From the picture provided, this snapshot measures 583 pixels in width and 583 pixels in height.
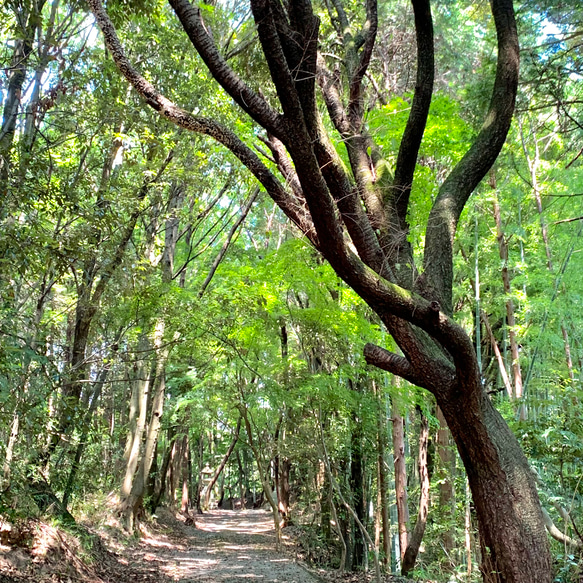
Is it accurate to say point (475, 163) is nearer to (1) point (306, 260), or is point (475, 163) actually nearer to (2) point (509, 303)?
(1) point (306, 260)

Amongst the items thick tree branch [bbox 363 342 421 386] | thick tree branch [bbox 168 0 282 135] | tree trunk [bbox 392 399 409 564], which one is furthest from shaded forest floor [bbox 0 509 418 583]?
thick tree branch [bbox 168 0 282 135]

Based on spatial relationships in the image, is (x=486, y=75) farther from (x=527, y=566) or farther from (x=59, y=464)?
(x=59, y=464)

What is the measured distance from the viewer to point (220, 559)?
1045 centimetres

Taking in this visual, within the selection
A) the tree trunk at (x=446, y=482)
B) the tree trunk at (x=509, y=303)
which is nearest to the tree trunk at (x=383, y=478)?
the tree trunk at (x=446, y=482)

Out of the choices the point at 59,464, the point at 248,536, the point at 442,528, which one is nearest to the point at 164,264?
the point at 59,464

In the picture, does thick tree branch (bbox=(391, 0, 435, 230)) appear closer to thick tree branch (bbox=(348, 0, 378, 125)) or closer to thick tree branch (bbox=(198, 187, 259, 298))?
thick tree branch (bbox=(348, 0, 378, 125))

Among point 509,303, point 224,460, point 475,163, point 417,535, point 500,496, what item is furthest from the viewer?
point 224,460

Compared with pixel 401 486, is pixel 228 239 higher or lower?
higher

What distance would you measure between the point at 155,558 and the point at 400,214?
8.33 meters

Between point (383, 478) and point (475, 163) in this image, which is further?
point (383, 478)

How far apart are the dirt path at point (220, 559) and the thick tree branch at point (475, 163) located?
19.4 ft

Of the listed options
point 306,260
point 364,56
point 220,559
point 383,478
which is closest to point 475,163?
point 364,56

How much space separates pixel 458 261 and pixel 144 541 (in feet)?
32.3

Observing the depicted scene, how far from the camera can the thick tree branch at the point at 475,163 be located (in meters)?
4.68
